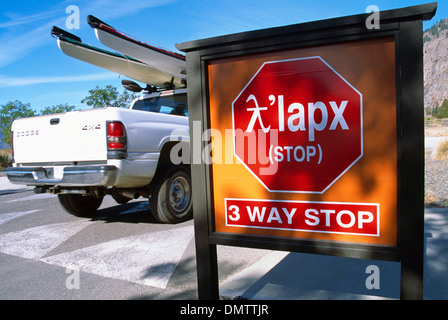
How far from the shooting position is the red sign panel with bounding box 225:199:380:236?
185cm

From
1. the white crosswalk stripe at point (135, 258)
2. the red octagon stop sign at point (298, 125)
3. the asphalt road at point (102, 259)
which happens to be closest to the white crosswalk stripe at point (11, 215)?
the asphalt road at point (102, 259)

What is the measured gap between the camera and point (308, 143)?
197cm

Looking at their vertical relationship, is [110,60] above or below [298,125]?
above

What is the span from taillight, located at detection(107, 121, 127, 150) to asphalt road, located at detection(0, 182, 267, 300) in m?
1.20

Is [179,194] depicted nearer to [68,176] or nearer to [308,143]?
[68,176]

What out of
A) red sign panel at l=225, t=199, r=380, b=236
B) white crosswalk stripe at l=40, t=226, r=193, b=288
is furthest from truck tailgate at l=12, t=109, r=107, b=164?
red sign panel at l=225, t=199, r=380, b=236

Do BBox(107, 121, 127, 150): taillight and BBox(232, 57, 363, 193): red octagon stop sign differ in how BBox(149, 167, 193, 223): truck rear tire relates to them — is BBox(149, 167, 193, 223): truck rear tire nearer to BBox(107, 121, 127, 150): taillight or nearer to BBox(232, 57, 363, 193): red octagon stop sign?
BBox(107, 121, 127, 150): taillight

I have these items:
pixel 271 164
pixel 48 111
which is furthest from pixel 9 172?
pixel 48 111

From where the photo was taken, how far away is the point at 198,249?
7.39 feet

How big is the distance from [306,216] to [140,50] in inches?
168

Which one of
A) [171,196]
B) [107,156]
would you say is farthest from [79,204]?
[107,156]

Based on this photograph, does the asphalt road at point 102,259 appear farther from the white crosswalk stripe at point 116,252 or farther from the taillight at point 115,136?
the taillight at point 115,136

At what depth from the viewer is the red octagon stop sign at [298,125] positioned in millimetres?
1879

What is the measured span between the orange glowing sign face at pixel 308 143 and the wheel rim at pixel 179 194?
3.13 meters
